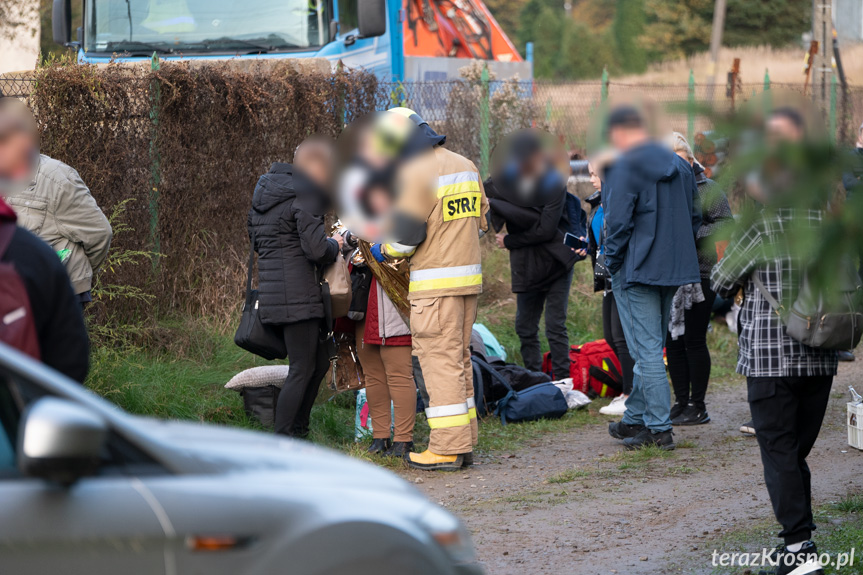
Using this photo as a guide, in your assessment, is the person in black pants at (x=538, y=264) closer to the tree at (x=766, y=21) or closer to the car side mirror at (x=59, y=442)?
the car side mirror at (x=59, y=442)

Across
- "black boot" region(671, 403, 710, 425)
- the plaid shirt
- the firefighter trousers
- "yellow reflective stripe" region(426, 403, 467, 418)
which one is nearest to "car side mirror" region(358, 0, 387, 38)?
the firefighter trousers

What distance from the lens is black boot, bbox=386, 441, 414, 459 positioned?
20.8 feet

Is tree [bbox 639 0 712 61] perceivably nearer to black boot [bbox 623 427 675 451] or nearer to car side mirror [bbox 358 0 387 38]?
car side mirror [bbox 358 0 387 38]

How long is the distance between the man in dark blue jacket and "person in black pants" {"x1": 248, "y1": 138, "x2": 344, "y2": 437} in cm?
175

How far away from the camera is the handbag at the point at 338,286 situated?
6195mm

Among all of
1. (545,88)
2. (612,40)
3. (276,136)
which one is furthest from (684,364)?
(612,40)

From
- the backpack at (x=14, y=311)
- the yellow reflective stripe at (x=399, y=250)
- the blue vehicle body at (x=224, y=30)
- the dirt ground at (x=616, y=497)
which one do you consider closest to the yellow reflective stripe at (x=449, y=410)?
the dirt ground at (x=616, y=497)

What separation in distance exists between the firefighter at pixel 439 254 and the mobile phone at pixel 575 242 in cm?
201

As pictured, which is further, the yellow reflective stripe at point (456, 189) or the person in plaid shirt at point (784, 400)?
the yellow reflective stripe at point (456, 189)

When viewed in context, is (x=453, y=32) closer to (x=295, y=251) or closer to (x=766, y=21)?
(x=295, y=251)

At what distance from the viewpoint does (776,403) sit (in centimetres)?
412

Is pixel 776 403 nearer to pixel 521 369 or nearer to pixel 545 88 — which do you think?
pixel 521 369

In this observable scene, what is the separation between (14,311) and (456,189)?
11.0 ft

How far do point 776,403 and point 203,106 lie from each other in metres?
5.53
